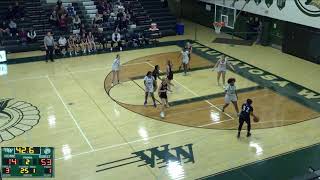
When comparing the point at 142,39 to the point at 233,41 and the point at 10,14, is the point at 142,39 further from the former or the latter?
the point at 10,14

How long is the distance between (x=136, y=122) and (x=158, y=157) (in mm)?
2819

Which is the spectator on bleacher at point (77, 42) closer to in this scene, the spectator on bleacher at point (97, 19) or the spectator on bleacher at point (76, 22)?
the spectator on bleacher at point (76, 22)

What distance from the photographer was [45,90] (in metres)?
18.7

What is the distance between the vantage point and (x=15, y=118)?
1560 cm

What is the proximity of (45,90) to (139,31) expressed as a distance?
11.4 metres

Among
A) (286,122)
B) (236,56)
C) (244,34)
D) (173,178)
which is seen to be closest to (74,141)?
(173,178)

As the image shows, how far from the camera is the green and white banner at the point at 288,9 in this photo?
21.9 meters

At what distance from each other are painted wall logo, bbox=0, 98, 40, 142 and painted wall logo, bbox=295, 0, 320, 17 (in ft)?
50.8


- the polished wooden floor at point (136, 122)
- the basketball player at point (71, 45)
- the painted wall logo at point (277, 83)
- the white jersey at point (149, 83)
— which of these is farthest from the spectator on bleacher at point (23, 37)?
the white jersey at point (149, 83)

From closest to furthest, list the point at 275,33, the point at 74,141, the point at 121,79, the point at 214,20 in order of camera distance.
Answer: the point at 74,141 < the point at 121,79 < the point at 275,33 < the point at 214,20

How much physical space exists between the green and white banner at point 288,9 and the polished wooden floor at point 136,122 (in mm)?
2639

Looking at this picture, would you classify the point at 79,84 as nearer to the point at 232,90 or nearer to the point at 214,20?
the point at 232,90

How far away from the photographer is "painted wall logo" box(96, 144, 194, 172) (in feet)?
40.4

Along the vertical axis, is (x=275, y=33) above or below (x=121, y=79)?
above
